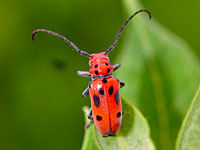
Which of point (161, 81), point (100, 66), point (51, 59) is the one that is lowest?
point (161, 81)

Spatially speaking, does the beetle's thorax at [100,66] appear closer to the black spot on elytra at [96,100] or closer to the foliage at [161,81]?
the black spot on elytra at [96,100]

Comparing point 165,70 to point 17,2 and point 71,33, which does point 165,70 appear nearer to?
point 71,33

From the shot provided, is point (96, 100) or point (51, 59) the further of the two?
point (51, 59)

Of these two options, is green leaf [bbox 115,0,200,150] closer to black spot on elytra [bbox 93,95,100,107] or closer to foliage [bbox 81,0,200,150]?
foliage [bbox 81,0,200,150]

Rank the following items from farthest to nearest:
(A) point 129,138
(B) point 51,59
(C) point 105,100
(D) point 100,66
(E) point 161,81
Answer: (B) point 51,59, (D) point 100,66, (C) point 105,100, (E) point 161,81, (A) point 129,138

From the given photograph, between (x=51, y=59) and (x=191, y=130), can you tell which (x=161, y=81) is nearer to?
(x=191, y=130)

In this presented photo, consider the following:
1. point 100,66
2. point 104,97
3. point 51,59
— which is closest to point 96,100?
point 104,97

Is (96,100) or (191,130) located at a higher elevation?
(96,100)

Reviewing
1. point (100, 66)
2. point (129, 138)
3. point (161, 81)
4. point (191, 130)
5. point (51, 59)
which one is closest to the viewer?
point (191, 130)
